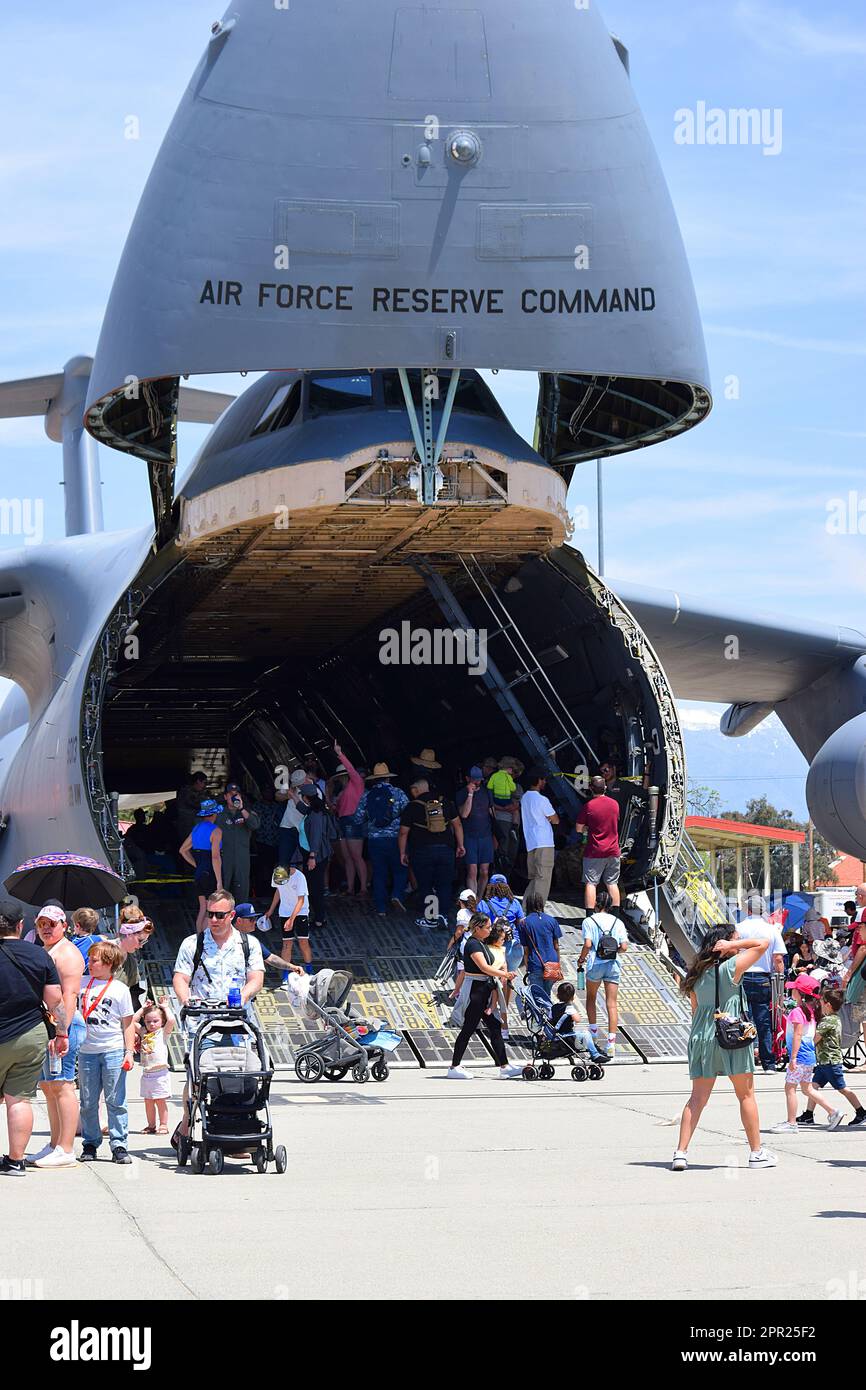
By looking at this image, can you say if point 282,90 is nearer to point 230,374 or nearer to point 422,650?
point 230,374

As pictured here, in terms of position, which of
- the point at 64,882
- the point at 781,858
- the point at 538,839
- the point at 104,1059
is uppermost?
the point at 781,858

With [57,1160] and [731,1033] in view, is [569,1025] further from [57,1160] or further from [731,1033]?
[57,1160]

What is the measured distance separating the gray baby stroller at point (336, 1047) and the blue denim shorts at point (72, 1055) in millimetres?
3428

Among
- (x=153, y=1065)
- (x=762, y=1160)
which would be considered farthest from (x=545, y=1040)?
(x=762, y=1160)

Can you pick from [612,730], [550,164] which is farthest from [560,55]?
[612,730]

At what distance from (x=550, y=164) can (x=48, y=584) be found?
326 inches

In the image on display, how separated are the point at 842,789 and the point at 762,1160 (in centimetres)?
937

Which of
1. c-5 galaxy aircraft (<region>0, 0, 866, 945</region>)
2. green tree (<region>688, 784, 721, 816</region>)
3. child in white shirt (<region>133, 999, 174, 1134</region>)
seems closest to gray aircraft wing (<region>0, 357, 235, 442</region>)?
c-5 galaxy aircraft (<region>0, 0, 866, 945</region>)

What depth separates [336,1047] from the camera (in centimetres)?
1361

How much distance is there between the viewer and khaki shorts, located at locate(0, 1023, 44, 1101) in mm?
9125

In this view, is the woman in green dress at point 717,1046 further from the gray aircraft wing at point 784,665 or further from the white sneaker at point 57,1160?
the gray aircraft wing at point 784,665

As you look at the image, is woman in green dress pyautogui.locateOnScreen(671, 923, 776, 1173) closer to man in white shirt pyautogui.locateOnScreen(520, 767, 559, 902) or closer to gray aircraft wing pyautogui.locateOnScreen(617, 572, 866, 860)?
man in white shirt pyautogui.locateOnScreen(520, 767, 559, 902)

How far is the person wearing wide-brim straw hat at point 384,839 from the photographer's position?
58.9 ft

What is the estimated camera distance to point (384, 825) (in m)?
18.0
